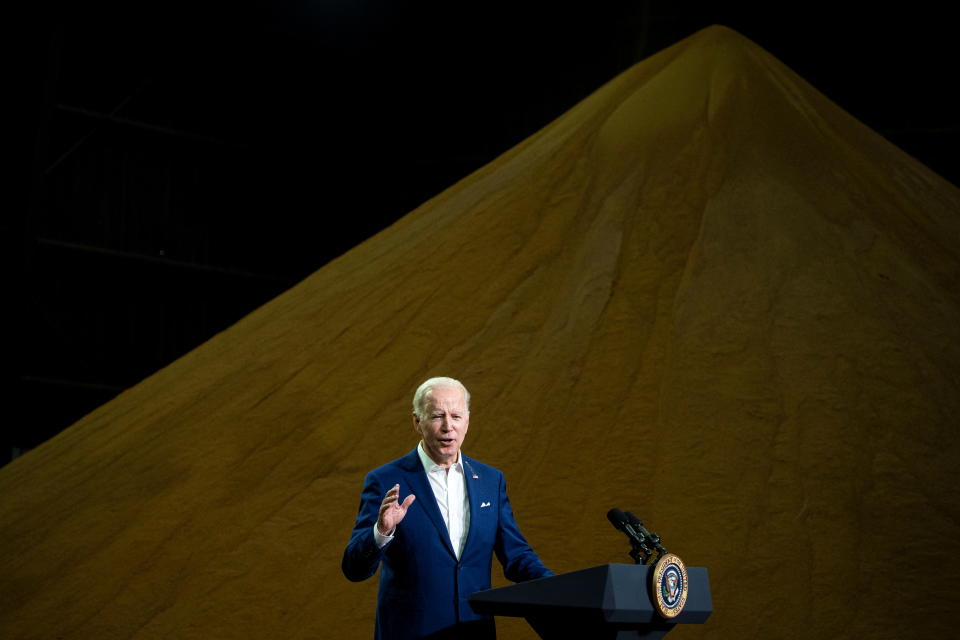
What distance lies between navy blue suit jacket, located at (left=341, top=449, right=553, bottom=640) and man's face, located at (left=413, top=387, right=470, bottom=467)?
3.6 inches

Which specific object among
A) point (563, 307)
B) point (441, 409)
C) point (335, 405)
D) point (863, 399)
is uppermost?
point (563, 307)

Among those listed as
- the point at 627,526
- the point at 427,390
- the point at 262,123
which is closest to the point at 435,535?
the point at 427,390

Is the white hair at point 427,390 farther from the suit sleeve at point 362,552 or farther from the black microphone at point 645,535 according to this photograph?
the black microphone at point 645,535

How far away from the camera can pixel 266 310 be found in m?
7.90

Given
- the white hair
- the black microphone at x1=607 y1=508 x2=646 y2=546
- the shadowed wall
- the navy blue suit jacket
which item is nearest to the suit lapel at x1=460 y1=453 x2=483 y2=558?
the navy blue suit jacket

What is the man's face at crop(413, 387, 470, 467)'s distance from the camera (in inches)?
75.5

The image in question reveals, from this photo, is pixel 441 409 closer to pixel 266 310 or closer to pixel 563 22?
pixel 266 310

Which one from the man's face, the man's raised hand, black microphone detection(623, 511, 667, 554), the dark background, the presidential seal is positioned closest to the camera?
the presidential seal

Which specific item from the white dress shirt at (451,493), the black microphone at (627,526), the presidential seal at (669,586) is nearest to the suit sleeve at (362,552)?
the white dress shirt at (451,493)

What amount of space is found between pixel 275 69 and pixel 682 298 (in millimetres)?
7943

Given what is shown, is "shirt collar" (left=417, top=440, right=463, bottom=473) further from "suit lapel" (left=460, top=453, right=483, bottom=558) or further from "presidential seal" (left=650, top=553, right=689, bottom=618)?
"presidential seal" (left=650, top=553, right=689, bottom=618)

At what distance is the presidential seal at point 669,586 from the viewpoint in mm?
1551

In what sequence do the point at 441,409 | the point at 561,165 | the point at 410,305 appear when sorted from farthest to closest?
the point at 561,165 < the point at 410,305 < the point at 441,409

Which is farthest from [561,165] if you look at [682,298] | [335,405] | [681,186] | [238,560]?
[238,560]
